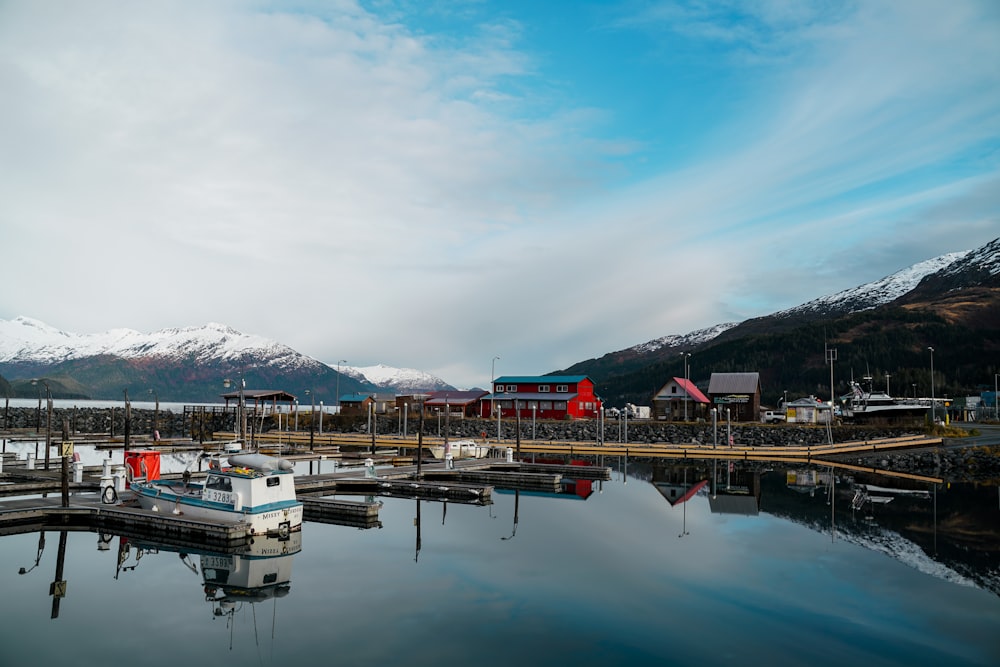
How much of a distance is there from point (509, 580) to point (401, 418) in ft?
245

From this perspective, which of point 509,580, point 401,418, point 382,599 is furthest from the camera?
point 401,418

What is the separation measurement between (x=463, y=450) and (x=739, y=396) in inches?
1848

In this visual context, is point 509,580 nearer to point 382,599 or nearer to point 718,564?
point 382,599

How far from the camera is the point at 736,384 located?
93312mm

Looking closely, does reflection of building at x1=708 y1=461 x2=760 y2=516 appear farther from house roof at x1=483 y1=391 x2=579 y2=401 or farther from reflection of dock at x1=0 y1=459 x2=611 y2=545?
house roof at x1=483 y1=391 x2=579 y2=401

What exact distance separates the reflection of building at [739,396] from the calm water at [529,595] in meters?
57.1

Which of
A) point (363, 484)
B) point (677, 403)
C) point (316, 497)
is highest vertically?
point (677, 403)

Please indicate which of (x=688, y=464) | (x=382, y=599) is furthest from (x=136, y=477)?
(x=688, y=464)

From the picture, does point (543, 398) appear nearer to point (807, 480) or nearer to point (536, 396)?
point (536, 396)

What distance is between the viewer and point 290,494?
93.2 ft

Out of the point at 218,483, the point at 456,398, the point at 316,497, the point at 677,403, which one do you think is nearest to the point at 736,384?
the point at 677,403

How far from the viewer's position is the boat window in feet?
89.8

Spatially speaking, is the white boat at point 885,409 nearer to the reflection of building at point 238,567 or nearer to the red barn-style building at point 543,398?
the red barn-style building at point 543,398

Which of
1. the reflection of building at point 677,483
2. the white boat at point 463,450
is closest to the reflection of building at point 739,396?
the reflection of building at point 677,483
